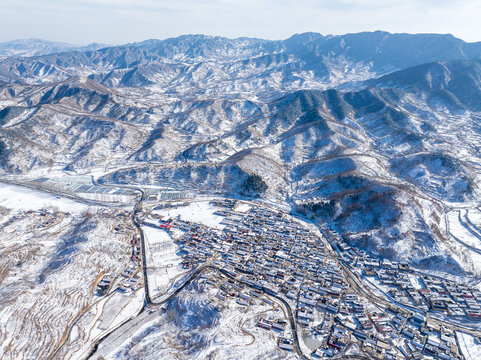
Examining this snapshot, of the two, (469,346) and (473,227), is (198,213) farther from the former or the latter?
(473,227)

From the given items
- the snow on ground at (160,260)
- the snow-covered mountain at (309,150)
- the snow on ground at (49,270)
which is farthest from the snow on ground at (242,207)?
the snow on ground at (49,270)

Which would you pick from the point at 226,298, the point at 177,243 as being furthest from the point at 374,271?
the point at 177,243

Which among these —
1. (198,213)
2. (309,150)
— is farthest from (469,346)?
(309,150)

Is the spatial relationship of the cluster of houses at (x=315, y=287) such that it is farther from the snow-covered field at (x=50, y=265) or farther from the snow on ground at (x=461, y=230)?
the snow on ground at (x=461, y=230)

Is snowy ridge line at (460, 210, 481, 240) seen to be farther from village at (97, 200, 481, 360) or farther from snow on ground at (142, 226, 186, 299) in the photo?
snow on ground at (142, 226, 186, 299)

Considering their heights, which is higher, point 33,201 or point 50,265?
point 33,201
